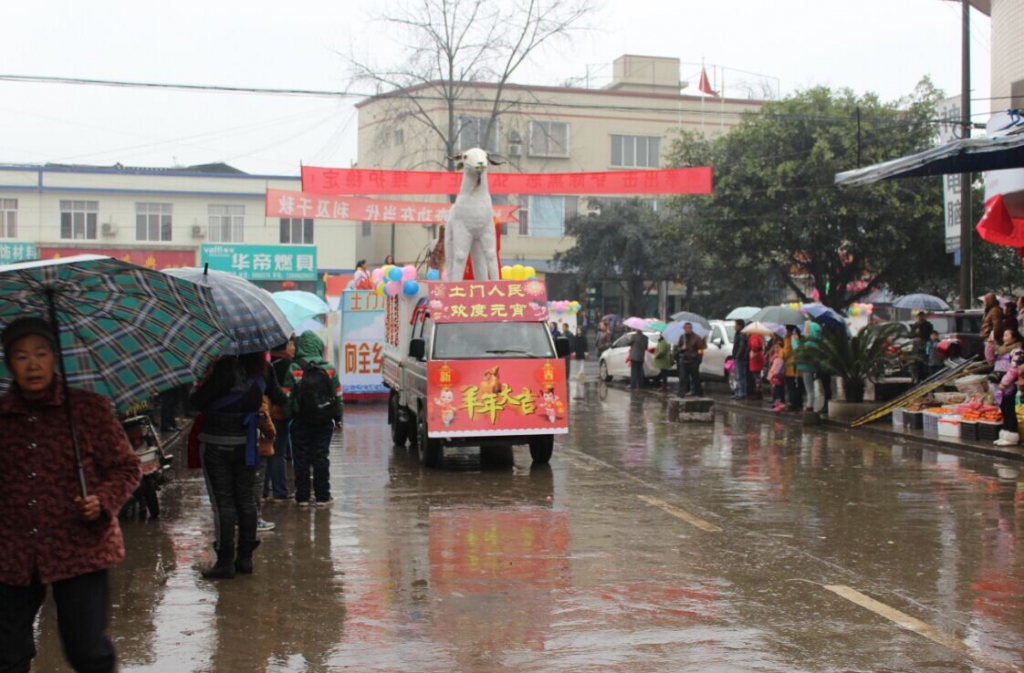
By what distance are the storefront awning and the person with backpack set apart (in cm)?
894

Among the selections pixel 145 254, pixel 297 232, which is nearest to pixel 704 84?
pixel 297 232

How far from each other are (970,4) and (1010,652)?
22.9 metres

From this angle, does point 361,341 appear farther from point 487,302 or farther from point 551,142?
point 551,142

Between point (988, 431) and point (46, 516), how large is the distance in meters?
15.1

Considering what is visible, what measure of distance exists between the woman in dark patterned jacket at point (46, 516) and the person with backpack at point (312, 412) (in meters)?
6.16

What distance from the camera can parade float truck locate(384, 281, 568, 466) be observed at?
541 inches

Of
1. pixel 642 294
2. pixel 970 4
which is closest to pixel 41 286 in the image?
pixel 970 4

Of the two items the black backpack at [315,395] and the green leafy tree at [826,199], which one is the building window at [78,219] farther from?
the black backpack at [315,395]

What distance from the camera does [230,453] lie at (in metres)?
8.20

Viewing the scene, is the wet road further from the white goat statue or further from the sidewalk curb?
the white goat statue

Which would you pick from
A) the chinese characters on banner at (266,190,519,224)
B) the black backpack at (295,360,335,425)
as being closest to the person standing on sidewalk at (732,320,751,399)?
the chinese characters on banner at (266,190,519,224)

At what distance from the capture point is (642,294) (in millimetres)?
48875

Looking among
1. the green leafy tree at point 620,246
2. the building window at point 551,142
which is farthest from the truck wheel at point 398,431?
the building window at point 551,142

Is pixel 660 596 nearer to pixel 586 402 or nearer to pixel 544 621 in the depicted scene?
pixel 544 621
